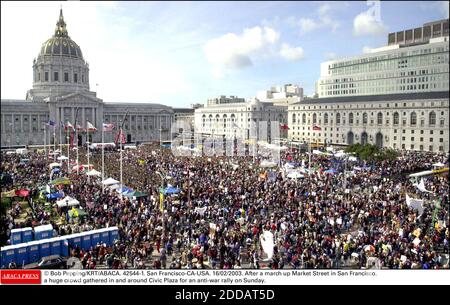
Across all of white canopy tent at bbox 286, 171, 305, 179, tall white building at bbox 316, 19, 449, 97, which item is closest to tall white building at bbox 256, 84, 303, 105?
tall white building at bbox 316, 19, 449, 97

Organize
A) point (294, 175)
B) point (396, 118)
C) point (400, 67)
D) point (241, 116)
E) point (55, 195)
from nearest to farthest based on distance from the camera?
point (55, 195) → point (294, 175) → point (396, 118) → point (400, 67) → point (241, 116)

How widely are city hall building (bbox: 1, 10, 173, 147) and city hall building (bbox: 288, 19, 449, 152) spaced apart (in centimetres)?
4366

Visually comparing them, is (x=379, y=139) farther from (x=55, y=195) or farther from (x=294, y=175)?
(x=55, y=195)

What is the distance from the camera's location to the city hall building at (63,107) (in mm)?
90188

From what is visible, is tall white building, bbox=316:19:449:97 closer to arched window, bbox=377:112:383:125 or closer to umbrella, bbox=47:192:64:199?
arched window, bbox=377:112:383:125

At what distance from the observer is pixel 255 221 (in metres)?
22.6

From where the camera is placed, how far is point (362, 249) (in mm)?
17219

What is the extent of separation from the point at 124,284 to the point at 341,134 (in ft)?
299

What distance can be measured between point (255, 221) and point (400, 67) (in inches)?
3536

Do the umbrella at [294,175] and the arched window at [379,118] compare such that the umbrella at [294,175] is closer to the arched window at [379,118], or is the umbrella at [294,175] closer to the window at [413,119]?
the window at [413,119]

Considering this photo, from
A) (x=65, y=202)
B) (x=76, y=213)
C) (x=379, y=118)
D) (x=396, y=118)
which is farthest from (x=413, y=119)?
(x=76, y=213)

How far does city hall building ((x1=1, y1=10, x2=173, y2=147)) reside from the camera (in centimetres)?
9019
